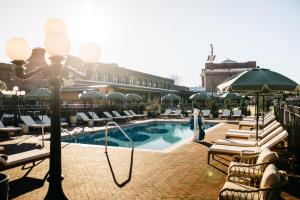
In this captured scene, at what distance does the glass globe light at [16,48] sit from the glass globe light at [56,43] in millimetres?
404

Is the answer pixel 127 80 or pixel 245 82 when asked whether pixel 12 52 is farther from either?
pixel 127 80

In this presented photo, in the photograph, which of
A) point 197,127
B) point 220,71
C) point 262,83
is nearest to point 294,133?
point 262,83

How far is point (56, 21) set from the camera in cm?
368

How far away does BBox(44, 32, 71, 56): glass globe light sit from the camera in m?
3.39

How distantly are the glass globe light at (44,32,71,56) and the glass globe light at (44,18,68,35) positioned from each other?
11.0 inches

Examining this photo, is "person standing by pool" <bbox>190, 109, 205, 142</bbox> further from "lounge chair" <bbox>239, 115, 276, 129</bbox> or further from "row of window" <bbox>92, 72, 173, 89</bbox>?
"row of window" <bbox>92, 72, 173, 89</bbox>

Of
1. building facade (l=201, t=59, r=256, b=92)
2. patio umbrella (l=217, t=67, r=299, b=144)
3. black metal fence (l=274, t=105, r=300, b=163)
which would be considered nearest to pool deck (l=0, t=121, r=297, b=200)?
black metal fence (l=274, t=105, r=300, b=163)

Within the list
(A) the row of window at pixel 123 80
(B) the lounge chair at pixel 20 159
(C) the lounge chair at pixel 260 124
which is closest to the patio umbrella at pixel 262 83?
(B) the lounge chair at pixel 20 159

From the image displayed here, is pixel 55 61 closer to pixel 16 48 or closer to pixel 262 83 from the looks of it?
pixel 16 48

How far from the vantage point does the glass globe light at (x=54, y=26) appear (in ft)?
12.0

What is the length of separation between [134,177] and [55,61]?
3828 mm

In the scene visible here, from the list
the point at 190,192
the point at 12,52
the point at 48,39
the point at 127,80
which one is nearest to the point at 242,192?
the point at 190,192

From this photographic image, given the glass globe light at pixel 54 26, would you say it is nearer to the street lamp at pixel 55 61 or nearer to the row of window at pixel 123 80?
the street lamp at pixel 55 61

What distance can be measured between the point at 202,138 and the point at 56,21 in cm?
932
